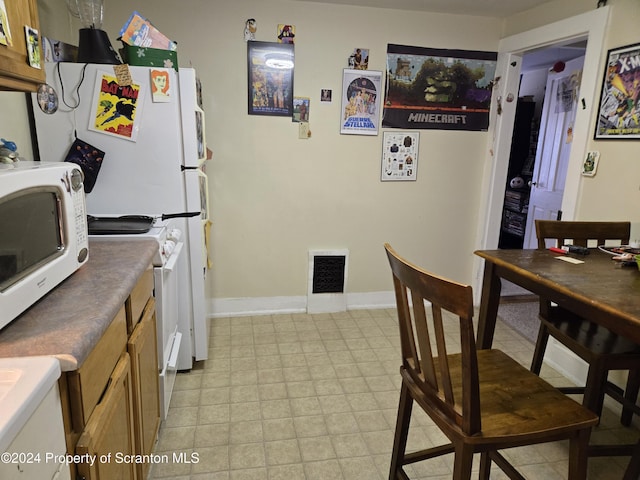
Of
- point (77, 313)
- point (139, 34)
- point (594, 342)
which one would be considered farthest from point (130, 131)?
point (594, 342)

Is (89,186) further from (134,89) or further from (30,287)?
(30,287)

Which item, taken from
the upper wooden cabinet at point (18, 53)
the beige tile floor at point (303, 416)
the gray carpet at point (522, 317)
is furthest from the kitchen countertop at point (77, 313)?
the gray carpet at point (522, 317)

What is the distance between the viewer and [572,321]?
1.89 meters

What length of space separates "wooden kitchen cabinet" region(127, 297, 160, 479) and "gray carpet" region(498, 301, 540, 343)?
2.57 m

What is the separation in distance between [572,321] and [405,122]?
1.86 meters

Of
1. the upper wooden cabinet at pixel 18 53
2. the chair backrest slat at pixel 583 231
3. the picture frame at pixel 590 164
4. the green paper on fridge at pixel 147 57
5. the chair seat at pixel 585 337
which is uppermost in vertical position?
the green paper on fridge at pixel 147 57

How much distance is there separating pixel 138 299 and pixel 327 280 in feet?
6.64

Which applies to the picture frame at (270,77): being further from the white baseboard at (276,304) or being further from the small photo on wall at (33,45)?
the small photo on wall at (33,45)

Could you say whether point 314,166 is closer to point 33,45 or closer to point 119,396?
point 33,45

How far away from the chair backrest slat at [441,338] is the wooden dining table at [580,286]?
475 mm

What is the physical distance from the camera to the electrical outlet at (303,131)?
2.98 meters

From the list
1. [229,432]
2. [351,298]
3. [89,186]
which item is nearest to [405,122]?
[351,298]

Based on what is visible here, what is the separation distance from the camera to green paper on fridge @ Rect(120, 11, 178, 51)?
1912 millimetres

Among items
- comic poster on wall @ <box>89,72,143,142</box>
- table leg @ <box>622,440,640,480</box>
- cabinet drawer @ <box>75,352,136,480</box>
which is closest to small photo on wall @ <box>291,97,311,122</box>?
comic poster on wall @ <box>89,72,143,142</box>
